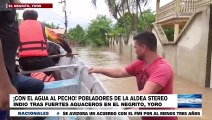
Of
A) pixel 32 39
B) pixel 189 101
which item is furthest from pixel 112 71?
pixel 189 101

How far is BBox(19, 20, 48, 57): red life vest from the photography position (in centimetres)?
394

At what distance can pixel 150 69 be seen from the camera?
9.44ft

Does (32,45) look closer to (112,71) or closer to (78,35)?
(112,71)

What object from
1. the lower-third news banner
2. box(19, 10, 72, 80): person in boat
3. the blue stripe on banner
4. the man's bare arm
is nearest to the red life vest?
box(19, 10, 72, 80): person in boat

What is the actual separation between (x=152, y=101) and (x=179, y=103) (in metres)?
0.30

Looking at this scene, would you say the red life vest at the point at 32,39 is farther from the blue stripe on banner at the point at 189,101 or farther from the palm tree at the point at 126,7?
the palm tree at the point at 126,7

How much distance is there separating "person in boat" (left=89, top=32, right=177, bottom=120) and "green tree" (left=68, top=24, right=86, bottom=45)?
197 feet

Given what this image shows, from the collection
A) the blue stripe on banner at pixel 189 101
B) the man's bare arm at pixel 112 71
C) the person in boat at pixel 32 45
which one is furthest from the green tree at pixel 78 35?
the blue stripe on banner at pixel 189 101

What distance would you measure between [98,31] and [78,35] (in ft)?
25.4

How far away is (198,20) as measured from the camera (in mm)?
10172

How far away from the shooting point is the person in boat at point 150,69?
2680mm

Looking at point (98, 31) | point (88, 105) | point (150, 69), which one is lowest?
point (98, 31)

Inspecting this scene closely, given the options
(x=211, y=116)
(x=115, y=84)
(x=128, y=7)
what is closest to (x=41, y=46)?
(x=211, y=116)

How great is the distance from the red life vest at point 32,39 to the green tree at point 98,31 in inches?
2095
